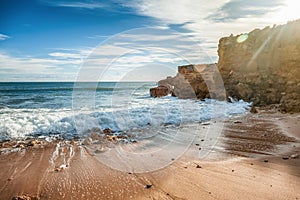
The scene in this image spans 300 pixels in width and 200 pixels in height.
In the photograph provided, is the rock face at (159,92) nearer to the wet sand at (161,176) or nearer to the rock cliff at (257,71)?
the rock cliff at (257,71)

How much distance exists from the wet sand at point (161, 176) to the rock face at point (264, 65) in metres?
8.29

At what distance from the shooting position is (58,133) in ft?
22.3

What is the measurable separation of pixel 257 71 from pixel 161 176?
17.0 m

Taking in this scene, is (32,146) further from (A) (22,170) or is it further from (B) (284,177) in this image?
(B) (284,177)

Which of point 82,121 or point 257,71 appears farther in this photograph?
point 257,71

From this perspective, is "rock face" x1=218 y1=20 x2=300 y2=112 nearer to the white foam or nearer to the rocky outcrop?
the white foam

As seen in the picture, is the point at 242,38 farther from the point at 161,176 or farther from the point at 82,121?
the point at 161,176

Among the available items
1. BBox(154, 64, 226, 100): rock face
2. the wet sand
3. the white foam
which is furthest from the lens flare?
the wet sand

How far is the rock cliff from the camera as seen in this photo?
1487cm

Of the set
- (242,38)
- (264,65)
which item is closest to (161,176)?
(264,65)

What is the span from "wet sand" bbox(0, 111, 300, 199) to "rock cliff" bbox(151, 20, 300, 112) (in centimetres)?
794

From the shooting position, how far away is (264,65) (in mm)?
17844

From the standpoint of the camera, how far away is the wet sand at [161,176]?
3047 mm

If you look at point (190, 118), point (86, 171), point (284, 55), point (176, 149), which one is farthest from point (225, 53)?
point (86, 171)
